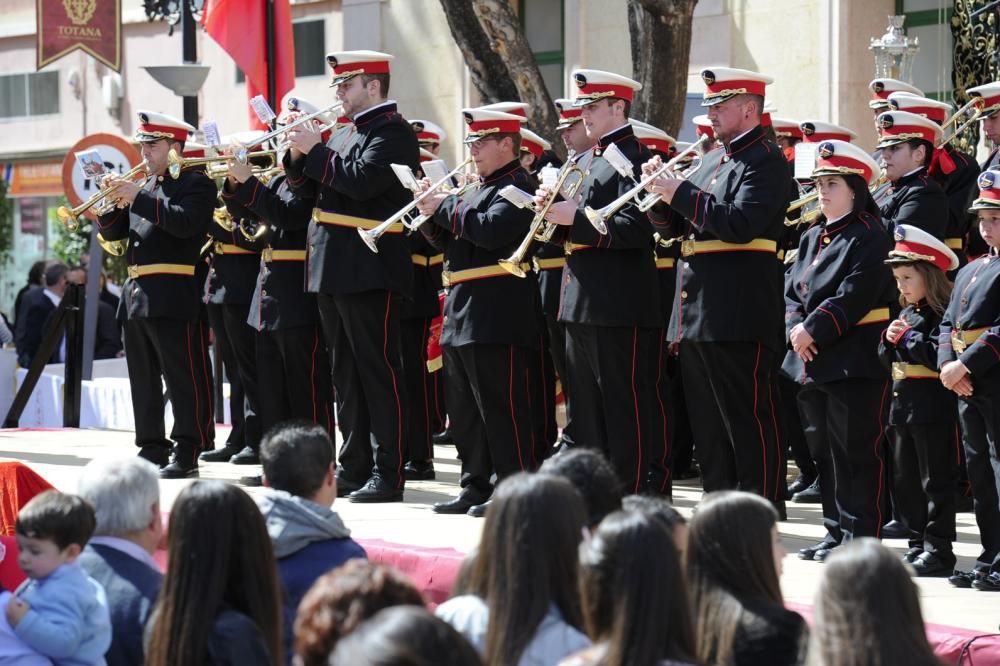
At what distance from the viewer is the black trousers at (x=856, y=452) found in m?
7.35

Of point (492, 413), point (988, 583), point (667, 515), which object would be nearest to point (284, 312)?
point (492, 413)

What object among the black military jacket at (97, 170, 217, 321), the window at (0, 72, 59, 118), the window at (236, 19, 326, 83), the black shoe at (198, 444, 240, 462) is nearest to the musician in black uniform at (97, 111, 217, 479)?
the black military jacket at (97, 170, 217, 321)

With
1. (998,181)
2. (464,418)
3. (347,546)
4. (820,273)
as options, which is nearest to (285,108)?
(464,418)

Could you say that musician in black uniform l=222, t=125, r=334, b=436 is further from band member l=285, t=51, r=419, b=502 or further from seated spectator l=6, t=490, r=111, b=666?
seated spectator l=6, t=490, r=111, b=666

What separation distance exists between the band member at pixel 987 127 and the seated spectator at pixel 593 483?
436 cm

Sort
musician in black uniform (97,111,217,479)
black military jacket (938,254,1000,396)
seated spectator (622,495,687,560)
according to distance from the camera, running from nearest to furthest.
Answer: seated spectator (622,495,687,560) < black military jacket (938,254,1000,396) < musician in black uniform (97,111,217,479)

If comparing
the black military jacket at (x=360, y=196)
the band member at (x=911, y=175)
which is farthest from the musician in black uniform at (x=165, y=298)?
the band member at (x=911, y=175)

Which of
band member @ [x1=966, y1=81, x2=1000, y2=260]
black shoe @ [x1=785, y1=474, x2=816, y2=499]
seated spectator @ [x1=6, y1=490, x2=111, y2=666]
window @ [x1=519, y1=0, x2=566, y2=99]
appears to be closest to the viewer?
seated spectator @ [x1=6, y1=490, x2=111, y2=666]

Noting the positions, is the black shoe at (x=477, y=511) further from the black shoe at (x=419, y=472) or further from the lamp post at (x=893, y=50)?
the lamp post at (x=893, y=50)

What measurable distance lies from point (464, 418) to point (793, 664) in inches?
191

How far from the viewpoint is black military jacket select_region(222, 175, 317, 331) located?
9.48 m

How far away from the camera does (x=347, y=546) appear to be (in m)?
5.10

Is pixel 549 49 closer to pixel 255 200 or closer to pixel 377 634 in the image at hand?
pixel 255 200

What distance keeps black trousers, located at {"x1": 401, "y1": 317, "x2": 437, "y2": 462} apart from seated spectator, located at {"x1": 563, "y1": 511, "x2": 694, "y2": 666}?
6232 millimetres
